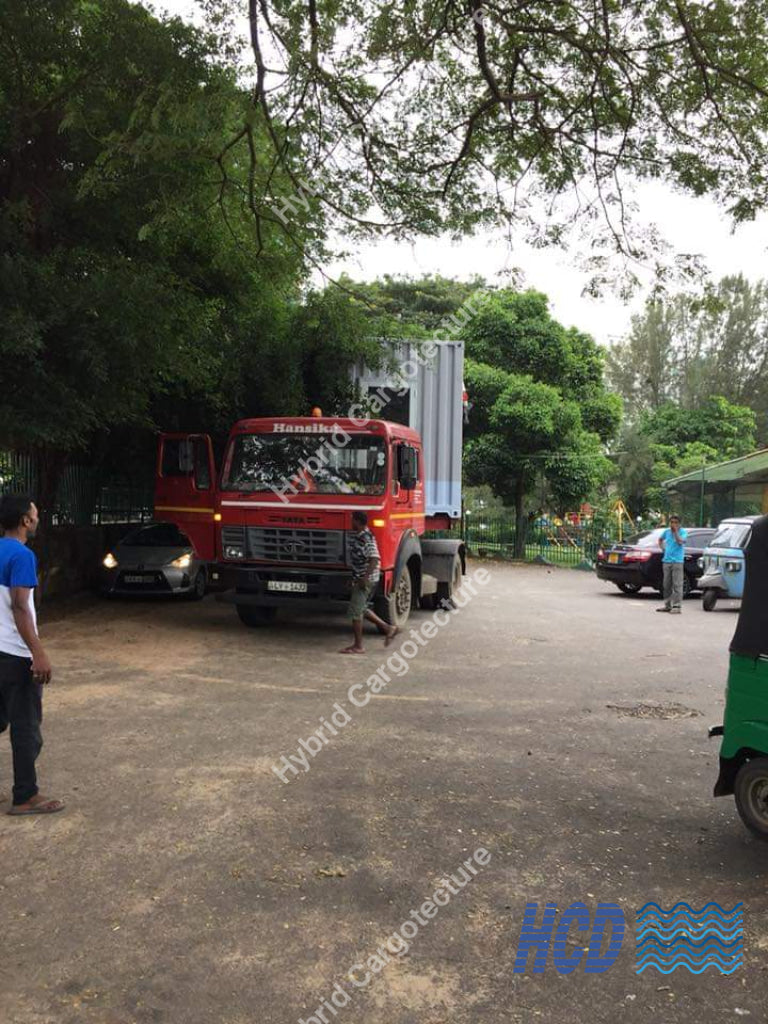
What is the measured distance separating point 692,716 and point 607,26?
5.89 meters

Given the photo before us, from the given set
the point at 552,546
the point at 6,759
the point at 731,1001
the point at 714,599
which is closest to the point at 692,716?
the point at 731,1001

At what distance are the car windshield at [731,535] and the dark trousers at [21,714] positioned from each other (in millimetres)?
12722

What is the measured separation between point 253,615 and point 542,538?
15.4 metres

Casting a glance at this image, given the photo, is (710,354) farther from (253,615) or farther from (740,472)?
(253,615)

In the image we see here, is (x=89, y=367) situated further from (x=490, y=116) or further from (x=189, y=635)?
(x=490, y=116)

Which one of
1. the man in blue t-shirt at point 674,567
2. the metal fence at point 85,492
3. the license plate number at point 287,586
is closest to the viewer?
the license plate number at point 287,586

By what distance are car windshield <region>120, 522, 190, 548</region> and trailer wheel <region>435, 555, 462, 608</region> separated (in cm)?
396

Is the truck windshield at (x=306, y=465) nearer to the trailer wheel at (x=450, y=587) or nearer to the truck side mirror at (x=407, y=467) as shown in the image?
the truck side mirror at (x=407, y=467)

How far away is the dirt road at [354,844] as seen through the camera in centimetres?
296

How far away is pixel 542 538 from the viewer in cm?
2506

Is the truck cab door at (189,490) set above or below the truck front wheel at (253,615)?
above

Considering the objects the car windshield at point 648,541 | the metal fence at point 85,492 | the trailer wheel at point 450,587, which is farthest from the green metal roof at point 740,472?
the metal fence at point 85,492

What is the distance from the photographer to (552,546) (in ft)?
81.8

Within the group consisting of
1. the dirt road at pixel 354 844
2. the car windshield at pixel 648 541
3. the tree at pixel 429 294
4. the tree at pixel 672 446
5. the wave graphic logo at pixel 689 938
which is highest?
the tree at pixel 429 294
